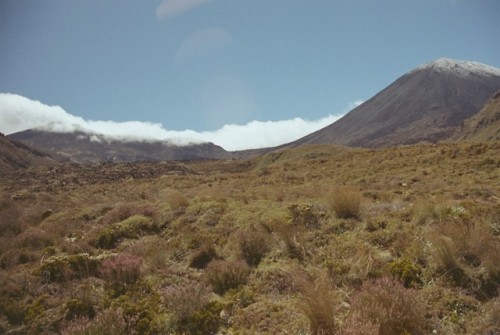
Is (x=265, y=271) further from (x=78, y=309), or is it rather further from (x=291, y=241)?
(x=78, y=309)

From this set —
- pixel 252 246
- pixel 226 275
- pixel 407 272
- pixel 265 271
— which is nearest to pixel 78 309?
pixel 226 275

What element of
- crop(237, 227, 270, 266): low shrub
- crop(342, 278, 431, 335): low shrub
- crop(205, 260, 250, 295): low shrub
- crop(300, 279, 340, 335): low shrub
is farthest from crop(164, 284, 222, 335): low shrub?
crop(342, 278, 431, 335): low shrub

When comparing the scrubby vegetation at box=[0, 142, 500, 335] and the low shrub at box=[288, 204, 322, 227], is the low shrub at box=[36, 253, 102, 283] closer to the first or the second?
the scrubby vegetation at box=[0, 142, 500, 335]

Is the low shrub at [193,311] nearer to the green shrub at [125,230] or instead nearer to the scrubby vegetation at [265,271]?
the scrubby vegetation at [265,271]

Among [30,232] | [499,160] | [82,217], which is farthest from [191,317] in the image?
[499,160]

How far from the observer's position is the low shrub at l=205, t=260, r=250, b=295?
759cm

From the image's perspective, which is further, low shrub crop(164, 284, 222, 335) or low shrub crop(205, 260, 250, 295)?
low shrub crop(205, 260, 250, 295)

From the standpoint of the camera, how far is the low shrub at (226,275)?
7586 millimetres

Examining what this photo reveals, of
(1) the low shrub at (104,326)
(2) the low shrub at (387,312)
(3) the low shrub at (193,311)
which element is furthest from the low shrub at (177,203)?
(2) the low shrub at (387,312)

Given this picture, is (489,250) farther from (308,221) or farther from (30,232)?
(30,232)

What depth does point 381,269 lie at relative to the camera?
22.8 ft

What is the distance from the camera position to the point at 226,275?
25.4 ft

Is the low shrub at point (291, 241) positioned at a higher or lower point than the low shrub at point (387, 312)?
higher

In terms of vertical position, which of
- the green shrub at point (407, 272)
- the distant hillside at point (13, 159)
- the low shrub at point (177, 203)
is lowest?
the green shrub at point (407, 272)
